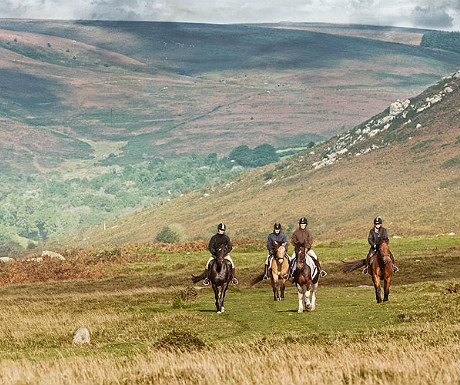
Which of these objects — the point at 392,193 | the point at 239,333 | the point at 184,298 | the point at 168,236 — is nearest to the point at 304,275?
the point at 239,333

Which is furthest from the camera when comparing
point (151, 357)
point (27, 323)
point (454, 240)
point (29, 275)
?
point (454, 240)

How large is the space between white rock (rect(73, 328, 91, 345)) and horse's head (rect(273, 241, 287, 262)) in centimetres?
1048

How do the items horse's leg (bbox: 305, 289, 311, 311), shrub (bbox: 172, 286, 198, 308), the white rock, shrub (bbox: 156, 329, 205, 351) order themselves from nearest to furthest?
1. shrub (bbox: 156, 329, 205, 351)
2. the white rock
3. horse's leg (bbox: 305, 289, 311, 311)
4. shrub (bbox: 172, 286, 198, 308)

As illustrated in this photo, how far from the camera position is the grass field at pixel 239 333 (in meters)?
11.8

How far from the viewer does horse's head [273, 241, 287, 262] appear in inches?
1200

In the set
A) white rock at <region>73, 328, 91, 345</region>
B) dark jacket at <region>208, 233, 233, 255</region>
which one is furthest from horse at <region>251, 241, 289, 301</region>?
white rock at <region>73, 328, 91, 345</region>

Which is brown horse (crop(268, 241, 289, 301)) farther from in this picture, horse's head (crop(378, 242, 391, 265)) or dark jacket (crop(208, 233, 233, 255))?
horse's head (crop(378, 242, 391, 265))

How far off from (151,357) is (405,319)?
36.2 feet

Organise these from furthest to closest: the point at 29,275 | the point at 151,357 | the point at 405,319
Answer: the point at 29,275, the point at 405,319, the point at 151,357

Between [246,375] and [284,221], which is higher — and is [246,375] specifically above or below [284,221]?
above

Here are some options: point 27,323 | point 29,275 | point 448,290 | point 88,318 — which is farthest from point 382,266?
point 29,275

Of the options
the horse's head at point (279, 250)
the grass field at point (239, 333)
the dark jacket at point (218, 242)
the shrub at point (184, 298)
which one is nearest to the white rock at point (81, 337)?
the grass field at point (239, 333)

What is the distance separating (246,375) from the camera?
38.1 feet

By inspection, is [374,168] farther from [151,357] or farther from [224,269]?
[151,357]
